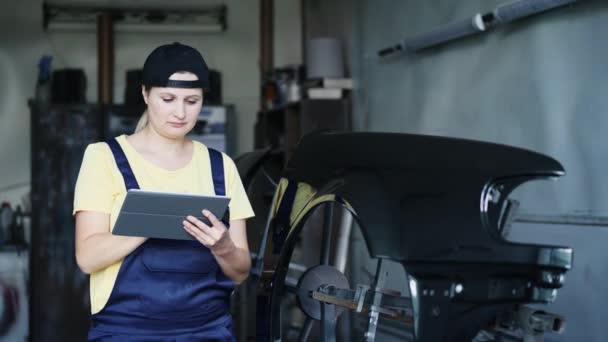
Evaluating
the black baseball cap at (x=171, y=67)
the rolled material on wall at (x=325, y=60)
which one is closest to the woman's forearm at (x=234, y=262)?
the black baseball cap at (x=171, y=67)

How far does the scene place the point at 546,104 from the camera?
3.15 m

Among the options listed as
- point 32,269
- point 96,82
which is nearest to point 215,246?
point 32,269

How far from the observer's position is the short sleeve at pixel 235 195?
6.57 ft

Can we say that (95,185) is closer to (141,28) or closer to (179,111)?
(179,111)

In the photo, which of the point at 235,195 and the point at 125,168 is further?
the point at 235,195

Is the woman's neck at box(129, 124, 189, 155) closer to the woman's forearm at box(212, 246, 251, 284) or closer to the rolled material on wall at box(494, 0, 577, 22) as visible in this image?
the woman's forearm at box(212, 246, 251, 284)

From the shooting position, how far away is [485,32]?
12.1 feet

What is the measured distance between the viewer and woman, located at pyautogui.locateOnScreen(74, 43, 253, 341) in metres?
1.86

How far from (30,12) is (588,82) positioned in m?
5.36

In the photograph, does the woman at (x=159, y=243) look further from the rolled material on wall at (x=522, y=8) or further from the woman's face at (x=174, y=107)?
the rolled material on wall at (x=522, y=8)

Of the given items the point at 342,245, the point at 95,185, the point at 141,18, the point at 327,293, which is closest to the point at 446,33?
the point at 342,245

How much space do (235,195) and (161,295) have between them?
29 cm

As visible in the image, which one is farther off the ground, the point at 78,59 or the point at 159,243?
the point at 78,59

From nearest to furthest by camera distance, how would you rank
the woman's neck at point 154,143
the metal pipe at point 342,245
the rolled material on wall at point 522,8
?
the woman's neck at point 154,143, the metal pipe at point 342,245, the rolled material on wall at point 522,8
